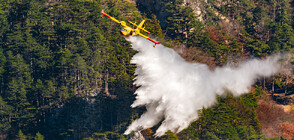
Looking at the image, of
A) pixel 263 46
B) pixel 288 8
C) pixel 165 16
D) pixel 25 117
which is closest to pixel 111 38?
pixel 165 16

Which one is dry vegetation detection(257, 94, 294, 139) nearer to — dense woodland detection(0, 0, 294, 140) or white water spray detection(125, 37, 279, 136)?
dense woodland detection(0, 0, 294, 140)

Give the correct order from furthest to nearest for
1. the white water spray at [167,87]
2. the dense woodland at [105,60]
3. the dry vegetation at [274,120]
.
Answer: the dry vegetation at [274,120], the dense woodland at [105,60], the white water spray at [167,87]

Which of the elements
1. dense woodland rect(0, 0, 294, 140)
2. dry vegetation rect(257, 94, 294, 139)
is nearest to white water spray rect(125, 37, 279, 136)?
dense woodland rect(0, 0, 294, 140)

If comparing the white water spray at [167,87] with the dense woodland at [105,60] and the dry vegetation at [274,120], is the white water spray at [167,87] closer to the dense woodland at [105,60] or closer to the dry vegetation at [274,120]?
the dense woodland at [105,60]

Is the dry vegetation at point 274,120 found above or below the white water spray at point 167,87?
below

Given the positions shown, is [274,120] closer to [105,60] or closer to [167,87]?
[167,87]

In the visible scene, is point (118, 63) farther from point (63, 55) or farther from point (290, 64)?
point (290, 64)

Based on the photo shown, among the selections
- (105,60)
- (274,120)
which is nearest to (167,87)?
(105,60)

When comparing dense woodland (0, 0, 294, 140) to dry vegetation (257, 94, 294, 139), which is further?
dry vegetation (257, 94, 294, 139)

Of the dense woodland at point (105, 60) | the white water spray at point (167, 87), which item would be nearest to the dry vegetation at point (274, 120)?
the dense woodland at point (105, 60)
